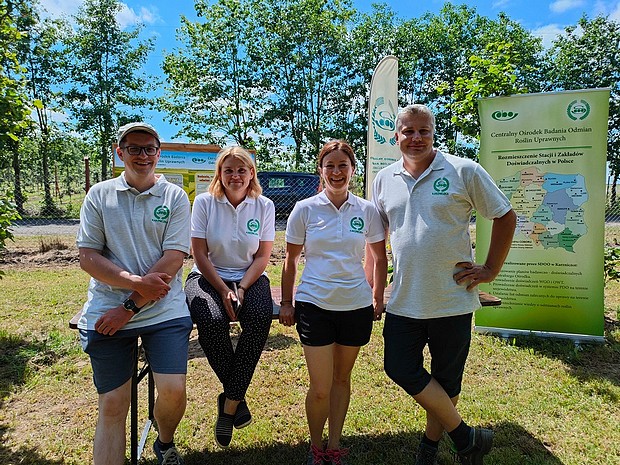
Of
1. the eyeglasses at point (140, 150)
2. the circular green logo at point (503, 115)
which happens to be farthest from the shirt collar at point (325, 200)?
the circular green logo at point (503, 115)

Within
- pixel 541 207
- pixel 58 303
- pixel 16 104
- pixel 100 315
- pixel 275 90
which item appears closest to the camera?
pixel 100 315

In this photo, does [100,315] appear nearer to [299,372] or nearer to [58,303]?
[299,372]

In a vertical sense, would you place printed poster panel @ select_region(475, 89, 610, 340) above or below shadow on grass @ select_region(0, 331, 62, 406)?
above

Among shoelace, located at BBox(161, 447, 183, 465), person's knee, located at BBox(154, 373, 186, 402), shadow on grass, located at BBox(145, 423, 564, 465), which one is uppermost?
person's knee, located at BBox(154, 373, 186, 402)

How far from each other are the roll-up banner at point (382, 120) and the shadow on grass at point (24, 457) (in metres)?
3.63

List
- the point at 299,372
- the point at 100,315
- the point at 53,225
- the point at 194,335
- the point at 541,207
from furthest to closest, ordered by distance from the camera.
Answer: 1. the point at 53,225
2. the point at 194,335
3. the point at 541,207
4. the point at 299,372
5. the point at 100,315

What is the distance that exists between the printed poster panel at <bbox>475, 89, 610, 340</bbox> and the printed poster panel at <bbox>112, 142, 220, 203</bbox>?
116 inches

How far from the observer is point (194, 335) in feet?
15.6

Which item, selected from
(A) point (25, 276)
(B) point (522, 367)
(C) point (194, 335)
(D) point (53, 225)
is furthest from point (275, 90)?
(B) point (522, 367)

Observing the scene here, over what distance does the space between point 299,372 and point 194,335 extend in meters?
1.55

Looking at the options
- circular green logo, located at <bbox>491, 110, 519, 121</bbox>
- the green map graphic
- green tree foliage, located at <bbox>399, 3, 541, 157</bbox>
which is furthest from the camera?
green tree foliage, located at <bbox>399, 3, 541, 157</bbox>

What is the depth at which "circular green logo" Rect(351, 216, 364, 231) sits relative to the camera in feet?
7.50

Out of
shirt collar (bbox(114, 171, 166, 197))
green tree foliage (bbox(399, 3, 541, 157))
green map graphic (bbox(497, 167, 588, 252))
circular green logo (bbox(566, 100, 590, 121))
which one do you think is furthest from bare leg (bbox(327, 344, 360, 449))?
green tree foliage (bbox(399, 3, 541, 157))

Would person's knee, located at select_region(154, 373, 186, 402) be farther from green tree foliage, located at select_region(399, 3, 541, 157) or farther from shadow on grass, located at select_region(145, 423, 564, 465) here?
green tree foliage, located at select_region(399, 3, 541, 157)
